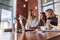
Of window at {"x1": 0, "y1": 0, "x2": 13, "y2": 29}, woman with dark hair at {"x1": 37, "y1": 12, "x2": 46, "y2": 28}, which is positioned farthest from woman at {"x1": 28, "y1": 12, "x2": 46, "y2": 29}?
window at {"x1": 0, "y1": 0, "x2": 13, "y2": 29}

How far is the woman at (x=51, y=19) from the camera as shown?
1.37 m

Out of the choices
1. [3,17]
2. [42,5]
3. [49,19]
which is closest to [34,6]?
[42,5]

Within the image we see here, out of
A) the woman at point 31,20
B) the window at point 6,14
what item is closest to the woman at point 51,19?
the woman at point 31,20

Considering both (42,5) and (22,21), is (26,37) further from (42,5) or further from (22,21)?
(42,5)

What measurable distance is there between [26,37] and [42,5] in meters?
0.47

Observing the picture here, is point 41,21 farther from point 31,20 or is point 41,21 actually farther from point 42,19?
point 31,20

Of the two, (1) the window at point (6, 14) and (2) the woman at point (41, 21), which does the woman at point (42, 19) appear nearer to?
(2) the woman at point (41, 21)

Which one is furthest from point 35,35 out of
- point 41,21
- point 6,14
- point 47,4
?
point 6,14

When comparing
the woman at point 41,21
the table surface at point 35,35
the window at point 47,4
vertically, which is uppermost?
the window at point 47,4

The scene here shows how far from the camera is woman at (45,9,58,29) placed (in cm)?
137

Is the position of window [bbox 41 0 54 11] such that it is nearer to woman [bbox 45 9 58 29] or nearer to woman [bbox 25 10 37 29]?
woman [bbox 45 9 58 29]

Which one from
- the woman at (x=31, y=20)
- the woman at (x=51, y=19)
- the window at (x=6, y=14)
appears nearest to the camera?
the woman at (x=51, y=19)

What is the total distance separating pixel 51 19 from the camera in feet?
4.60

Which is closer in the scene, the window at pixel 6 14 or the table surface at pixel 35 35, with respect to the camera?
the table surface at pixel 35 35
